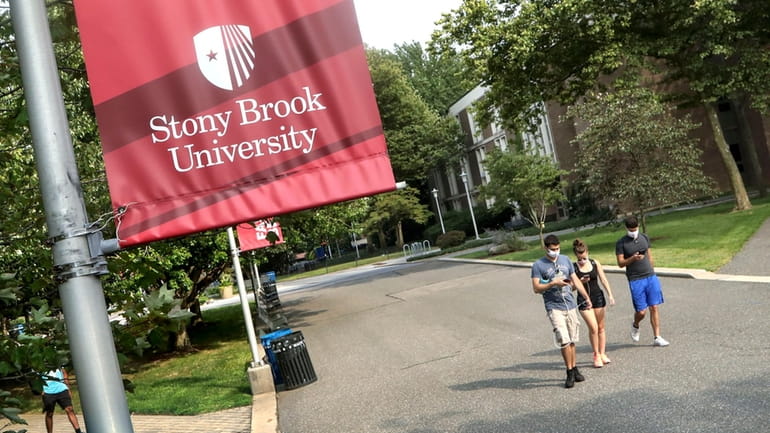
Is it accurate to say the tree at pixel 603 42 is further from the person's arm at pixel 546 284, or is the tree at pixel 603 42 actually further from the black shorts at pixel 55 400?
the black shorts at pixel 55 400

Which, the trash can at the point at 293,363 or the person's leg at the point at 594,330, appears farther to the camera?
the trash can at the point at 293,363

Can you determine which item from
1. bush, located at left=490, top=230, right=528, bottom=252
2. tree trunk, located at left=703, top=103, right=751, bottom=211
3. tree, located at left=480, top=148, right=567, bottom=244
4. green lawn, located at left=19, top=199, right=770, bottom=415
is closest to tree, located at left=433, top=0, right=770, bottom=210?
tree trunk, located at left=703, top=103, right=751, bottom=211

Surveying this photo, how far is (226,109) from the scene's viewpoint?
3.28m

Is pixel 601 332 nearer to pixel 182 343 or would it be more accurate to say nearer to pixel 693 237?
pixel 693 237

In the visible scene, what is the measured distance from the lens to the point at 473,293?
21.2m

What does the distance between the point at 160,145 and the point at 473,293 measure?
18601mm

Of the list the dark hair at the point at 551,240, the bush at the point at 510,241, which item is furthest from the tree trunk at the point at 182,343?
the bush at the point at 510,241

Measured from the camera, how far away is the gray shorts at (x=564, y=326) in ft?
29.1

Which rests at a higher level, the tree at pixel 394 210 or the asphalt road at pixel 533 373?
the tree at pixel 394 210

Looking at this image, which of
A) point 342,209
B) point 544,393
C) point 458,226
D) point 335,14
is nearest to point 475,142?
point 458,226

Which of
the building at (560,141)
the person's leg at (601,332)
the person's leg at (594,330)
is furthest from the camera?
the building at (560,141)

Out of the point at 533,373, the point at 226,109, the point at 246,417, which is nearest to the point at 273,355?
the point at 246,417

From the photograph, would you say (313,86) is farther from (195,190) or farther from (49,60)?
(49,60)

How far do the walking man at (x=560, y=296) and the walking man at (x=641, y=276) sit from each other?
142 cm
